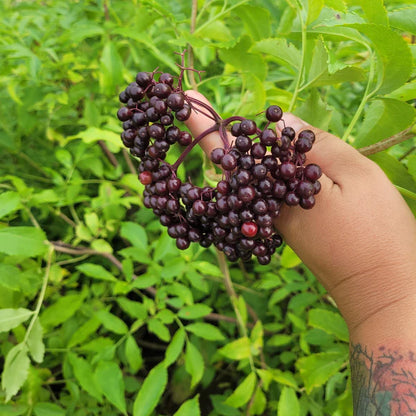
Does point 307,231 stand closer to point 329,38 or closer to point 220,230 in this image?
point 220,230

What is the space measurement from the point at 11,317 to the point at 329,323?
40.9 inches

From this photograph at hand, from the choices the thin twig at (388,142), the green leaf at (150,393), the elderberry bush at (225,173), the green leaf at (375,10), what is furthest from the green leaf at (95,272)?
the green leaf at (375,10)

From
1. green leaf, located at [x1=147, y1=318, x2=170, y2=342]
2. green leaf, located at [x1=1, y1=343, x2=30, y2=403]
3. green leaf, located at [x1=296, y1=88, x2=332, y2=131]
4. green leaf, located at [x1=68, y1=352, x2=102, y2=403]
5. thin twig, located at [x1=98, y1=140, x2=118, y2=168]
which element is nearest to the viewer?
green leaf, located at [x1=296, y1=88, x2=332, y2=131]

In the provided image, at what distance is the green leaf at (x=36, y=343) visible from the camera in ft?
3.48

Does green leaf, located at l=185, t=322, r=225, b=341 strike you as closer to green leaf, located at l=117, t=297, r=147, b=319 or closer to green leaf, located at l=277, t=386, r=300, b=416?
green leaf, located at l=117, t=297, r=147, b=319

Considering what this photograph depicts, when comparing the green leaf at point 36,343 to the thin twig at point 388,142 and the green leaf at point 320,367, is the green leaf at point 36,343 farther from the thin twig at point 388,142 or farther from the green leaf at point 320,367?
the thin twig at point 388,142

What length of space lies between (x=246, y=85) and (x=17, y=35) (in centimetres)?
119

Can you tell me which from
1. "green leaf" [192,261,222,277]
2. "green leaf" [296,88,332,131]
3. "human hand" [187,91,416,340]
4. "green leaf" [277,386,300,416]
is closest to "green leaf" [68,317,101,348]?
"green leaf" [192,261,222,277]

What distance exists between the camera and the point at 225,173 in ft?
2.67

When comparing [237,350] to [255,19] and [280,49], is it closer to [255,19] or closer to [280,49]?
[280,49]

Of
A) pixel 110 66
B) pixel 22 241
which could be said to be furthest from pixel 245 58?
pixel 22 241

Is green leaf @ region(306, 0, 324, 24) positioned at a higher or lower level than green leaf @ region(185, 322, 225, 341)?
higher

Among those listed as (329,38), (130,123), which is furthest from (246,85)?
(130,123)

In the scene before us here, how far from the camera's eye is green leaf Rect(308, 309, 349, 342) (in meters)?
1.19
